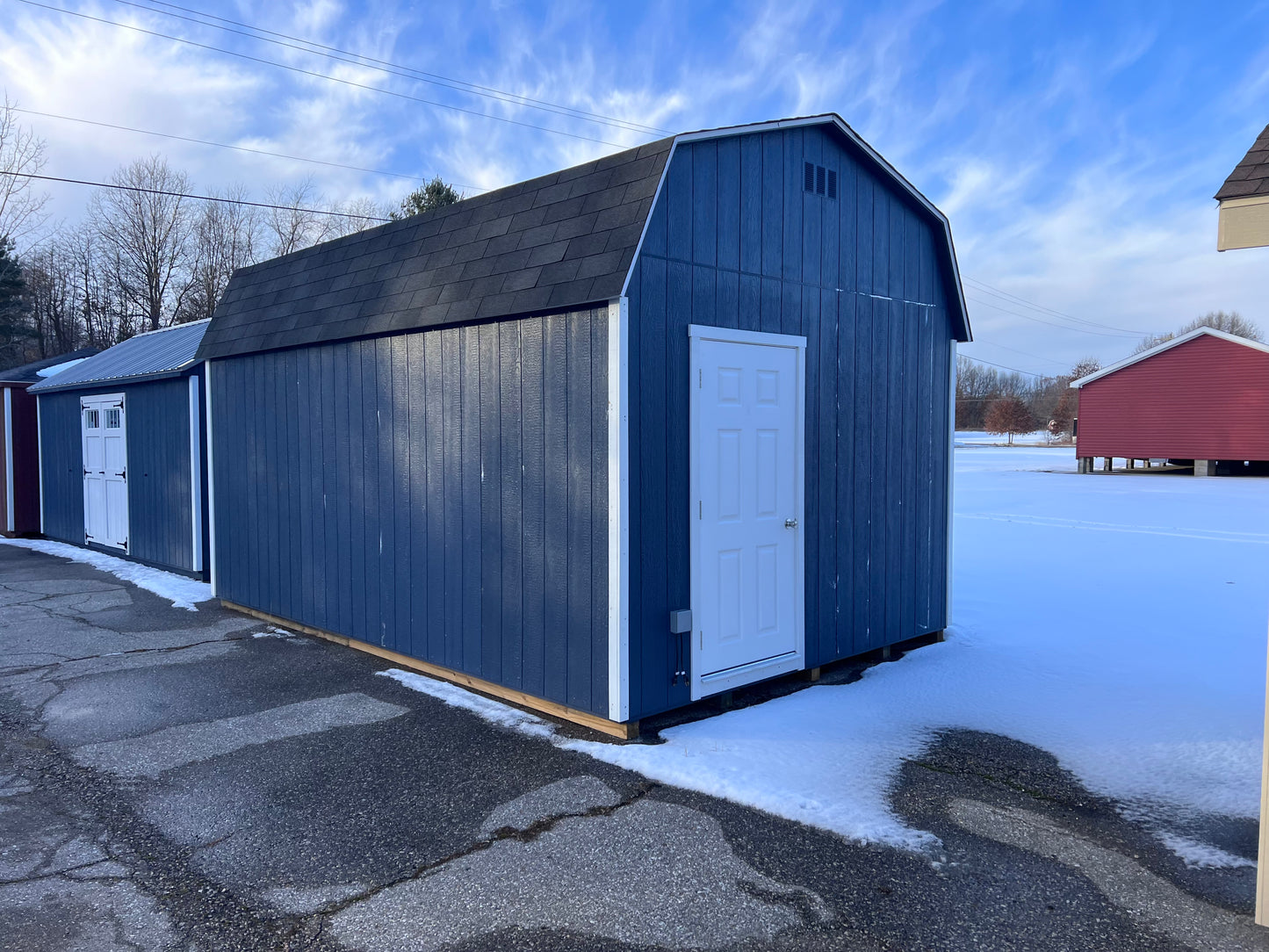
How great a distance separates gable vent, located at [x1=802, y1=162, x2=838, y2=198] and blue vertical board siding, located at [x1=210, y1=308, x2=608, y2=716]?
186 cm

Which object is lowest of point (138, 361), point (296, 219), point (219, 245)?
point (138, 361)

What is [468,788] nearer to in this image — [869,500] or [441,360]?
[441,360]

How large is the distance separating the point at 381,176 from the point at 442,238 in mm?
22581

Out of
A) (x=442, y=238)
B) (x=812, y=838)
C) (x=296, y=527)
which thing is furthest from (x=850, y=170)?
(x=296, y=527)

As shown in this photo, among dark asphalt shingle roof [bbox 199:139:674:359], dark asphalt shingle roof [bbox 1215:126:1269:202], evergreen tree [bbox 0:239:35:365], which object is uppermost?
evergreen tree [bbox 0:239:35:365]

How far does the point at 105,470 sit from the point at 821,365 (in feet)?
32.9

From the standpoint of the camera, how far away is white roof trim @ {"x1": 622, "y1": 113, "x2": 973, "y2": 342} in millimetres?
3976

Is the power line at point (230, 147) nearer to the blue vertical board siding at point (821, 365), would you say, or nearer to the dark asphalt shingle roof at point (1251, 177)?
the blue vertical board siding at point (821, 365)

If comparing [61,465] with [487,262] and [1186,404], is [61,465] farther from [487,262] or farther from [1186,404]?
[1186,404]

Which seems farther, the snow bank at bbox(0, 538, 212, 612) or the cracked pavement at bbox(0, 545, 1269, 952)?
the snow bank at bbox(0, 538, 212, 612)

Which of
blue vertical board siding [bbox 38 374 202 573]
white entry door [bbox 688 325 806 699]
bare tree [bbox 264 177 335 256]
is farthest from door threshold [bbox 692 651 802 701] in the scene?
bare tree [bbox 264 177 335 256]

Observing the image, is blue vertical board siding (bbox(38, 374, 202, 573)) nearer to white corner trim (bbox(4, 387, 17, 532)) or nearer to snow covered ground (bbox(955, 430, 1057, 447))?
white corner trim (bbox(4, 387, 17, 532))

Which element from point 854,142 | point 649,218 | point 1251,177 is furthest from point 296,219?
point 1251,177

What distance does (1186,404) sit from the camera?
23344 mm
